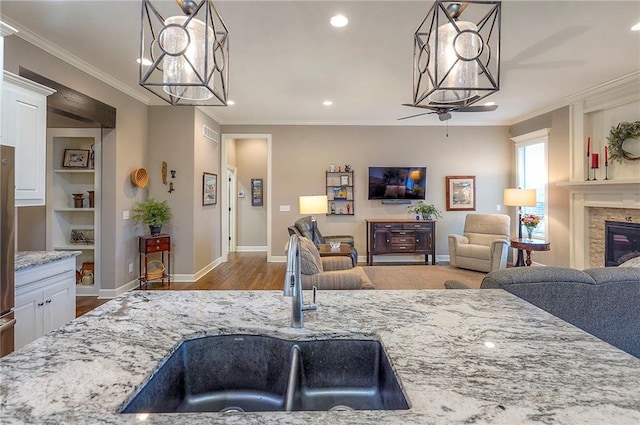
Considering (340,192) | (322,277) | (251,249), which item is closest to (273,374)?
(322,277)

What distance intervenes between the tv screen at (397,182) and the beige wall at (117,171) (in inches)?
165

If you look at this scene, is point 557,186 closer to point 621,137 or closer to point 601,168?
point 601,168

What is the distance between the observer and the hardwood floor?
15.0 ft

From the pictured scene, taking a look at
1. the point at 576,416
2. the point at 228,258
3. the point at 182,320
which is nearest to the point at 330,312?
the point at 182,320

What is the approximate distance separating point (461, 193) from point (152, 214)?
5.74 metres

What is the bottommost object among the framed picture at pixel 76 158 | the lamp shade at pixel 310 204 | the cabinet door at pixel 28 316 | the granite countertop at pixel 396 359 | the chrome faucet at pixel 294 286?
the cabinet door at pixel 28 316

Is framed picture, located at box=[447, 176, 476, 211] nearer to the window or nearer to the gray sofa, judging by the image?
the window

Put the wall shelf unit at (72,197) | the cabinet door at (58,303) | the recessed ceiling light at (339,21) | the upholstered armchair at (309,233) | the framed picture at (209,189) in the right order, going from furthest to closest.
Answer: the framed picture at (209,189) < the upholstered armchair at (309,233) < the wall shelf unit at (72,197) < the recessed ceiling light at (339,21) < the cabinet door at (58,303)

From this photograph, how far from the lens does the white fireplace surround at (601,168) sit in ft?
14.0

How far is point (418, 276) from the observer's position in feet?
17.8

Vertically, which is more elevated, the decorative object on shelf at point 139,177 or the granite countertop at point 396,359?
the decorative object on shelf at point 139,177

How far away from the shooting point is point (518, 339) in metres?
1.03

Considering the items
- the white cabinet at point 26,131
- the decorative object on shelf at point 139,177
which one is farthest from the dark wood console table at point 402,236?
the white cabinet at point 26,131

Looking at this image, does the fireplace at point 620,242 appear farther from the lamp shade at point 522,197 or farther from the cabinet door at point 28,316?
the cabinet door at point 28,316
